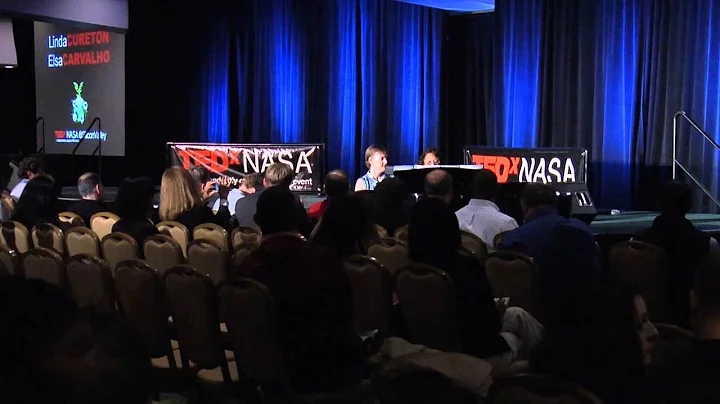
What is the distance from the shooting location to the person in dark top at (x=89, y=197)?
6.74 meters

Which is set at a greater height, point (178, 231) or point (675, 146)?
point (675, 146)

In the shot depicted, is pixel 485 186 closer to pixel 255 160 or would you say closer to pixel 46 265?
pixel 46 265

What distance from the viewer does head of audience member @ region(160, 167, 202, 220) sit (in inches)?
233

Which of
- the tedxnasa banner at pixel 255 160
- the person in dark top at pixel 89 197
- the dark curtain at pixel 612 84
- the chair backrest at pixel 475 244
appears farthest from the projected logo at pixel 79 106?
the chair backrest at pixel 475 244

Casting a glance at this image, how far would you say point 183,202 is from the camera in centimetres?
599

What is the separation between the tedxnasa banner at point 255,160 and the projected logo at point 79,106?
14.8 ft

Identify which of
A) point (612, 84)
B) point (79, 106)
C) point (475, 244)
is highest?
point (612, 84)

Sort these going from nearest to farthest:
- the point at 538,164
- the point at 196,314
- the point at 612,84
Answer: the point at 196,314 → the point at 538,164 → the point at 612,84

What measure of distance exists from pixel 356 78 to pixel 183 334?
10172 millimetres

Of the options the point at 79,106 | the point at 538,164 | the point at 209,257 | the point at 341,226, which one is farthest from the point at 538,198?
the point at 79,106

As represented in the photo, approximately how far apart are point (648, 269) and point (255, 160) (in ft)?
23.9

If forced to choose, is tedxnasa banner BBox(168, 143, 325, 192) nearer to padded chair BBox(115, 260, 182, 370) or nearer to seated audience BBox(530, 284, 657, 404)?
padded chair BBox(115, 260, 182, 370)

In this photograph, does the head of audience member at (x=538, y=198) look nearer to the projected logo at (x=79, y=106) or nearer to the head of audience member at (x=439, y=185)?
the head of audience member at (x=439, y=185)

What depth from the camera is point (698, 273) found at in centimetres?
244
